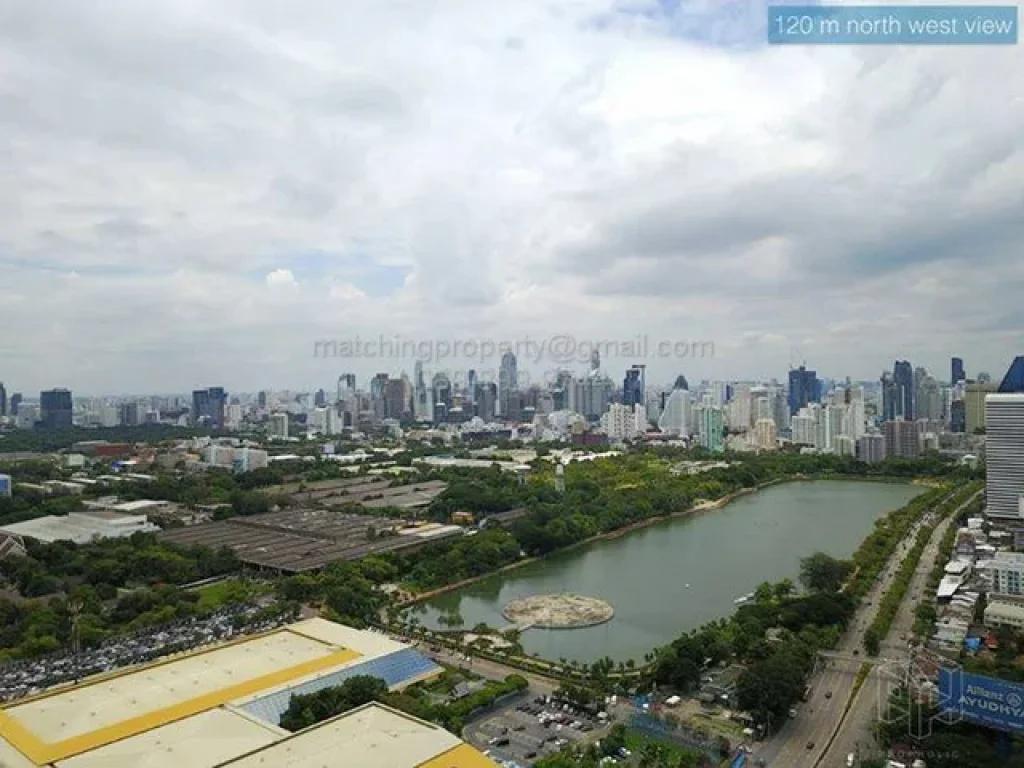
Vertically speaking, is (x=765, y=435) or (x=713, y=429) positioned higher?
(x=713, y=429)

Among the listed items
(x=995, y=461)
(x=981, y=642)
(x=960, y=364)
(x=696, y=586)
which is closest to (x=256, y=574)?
(x=696, y=586)

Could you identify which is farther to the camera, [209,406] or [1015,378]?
[209,406]

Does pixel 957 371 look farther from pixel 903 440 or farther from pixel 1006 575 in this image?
pixel 1006 575

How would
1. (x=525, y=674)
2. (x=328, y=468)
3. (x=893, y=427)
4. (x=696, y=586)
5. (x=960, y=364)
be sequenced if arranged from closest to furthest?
(x=525, y=674)
(x=696, y=586)
(x=328, y=468)
(x=893, y=427)
(x=960, y=364)

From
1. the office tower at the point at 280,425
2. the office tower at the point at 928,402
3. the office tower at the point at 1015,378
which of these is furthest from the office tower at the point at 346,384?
the office tower at the point at 1015,378

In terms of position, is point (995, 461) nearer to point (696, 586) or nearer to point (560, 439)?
point (696, 586)

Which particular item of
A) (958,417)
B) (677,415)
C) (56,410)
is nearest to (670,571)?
(958,417)

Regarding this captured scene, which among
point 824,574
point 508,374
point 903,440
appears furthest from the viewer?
point 508,374
